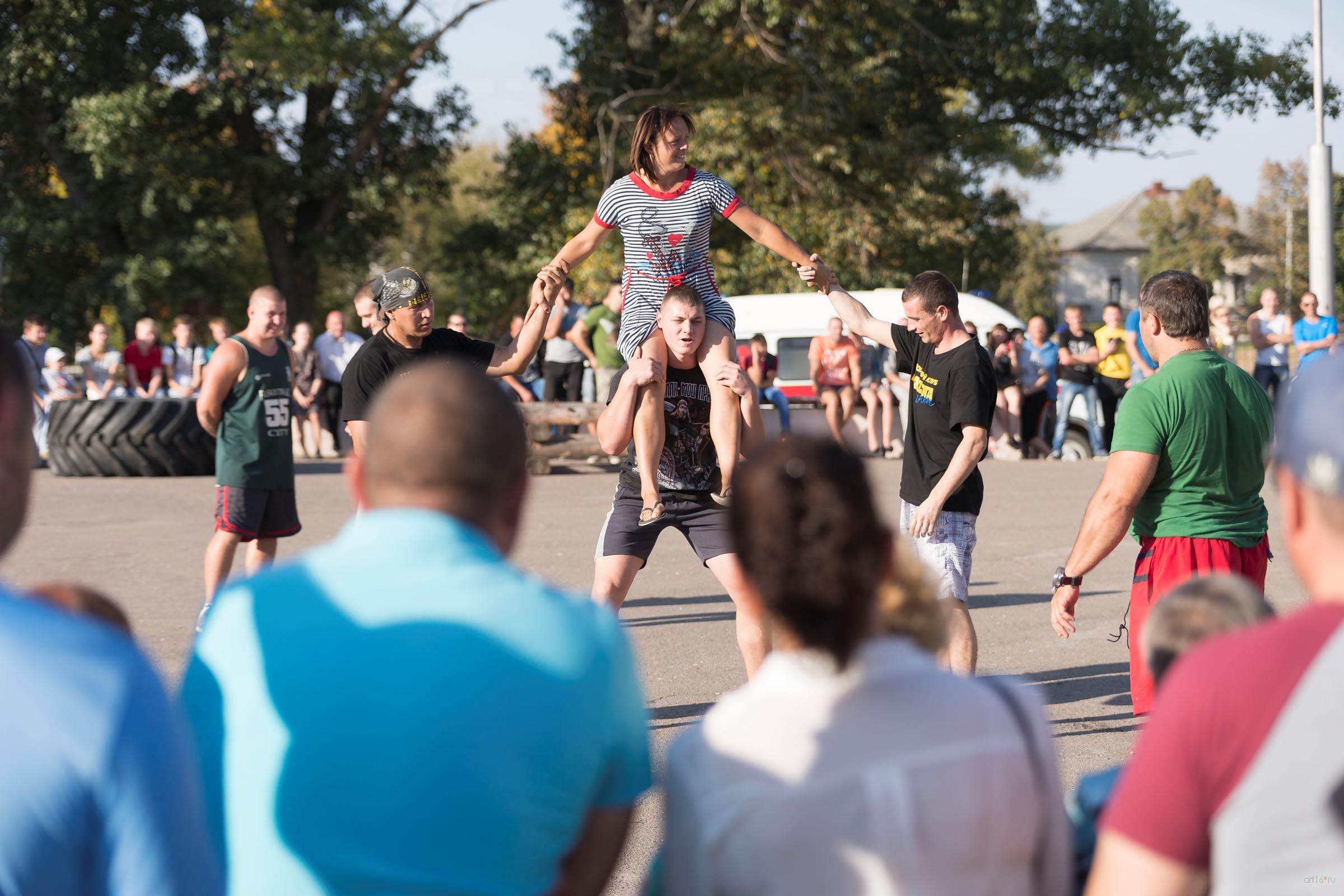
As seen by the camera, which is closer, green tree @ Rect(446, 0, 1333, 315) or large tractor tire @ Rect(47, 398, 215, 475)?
large tractor tire @ Rect(47, 398, 215, 475)

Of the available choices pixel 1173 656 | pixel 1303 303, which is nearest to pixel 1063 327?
pixel 1303 303

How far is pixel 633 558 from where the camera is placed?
609 cm

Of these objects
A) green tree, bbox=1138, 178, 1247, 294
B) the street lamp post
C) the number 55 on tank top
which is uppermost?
green tree, bbox=1138, 178, 1247, 294

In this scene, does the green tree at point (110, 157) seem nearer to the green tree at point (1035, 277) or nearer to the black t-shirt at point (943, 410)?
the black t-shirt at point (943, 410)

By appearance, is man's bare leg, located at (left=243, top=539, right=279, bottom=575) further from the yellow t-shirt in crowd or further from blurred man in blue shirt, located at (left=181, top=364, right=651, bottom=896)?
the yellow t-shirt in crowd

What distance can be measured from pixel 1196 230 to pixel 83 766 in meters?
107

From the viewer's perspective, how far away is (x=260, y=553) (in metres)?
7.43

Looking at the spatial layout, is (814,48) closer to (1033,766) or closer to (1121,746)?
(1121,746)

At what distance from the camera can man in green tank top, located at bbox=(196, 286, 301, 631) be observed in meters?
7.35

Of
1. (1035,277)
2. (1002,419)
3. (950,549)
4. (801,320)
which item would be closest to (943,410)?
(950,549)

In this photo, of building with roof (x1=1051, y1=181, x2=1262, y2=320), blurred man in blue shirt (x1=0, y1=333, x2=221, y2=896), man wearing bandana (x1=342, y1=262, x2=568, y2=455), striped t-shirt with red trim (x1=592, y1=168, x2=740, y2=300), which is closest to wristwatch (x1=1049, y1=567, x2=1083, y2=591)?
striped t-shirt with red trim (x1=592, y1=168, x2=740, y2=300)

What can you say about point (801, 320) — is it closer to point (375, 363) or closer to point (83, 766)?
point (375, 363)

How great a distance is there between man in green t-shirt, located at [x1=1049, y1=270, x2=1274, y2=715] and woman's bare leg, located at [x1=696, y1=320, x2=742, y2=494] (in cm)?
186

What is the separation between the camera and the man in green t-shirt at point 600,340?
18.1 metres
